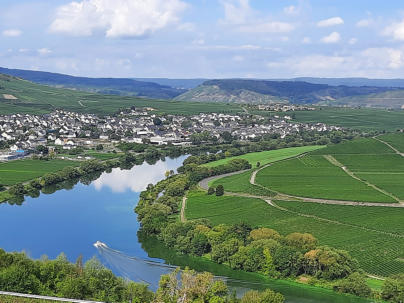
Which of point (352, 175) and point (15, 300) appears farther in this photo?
point (352, 175)

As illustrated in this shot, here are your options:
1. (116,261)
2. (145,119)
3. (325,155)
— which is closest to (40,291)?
(116,261)

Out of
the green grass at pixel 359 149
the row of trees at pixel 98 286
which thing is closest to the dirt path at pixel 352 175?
the green grass at pixel 359 149

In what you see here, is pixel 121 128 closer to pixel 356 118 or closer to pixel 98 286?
pixel 356 118

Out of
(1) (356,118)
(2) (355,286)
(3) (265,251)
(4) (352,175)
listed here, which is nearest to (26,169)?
(4) (352,175)

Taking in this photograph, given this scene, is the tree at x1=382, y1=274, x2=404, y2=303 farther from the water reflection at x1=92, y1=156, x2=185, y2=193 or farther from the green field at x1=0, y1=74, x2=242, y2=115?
the green field at x1=0, y1=74, x2=242, y2=115

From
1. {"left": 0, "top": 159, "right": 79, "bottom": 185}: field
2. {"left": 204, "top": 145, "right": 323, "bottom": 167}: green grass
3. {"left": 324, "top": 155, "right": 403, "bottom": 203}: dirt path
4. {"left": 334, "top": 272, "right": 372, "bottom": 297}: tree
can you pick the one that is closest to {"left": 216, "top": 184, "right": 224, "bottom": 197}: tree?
{"left": 324, "top": 155, "right": 403, "bottom": 203}: dirt path

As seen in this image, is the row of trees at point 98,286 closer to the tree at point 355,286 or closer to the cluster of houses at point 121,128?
the tree at point 355,286
